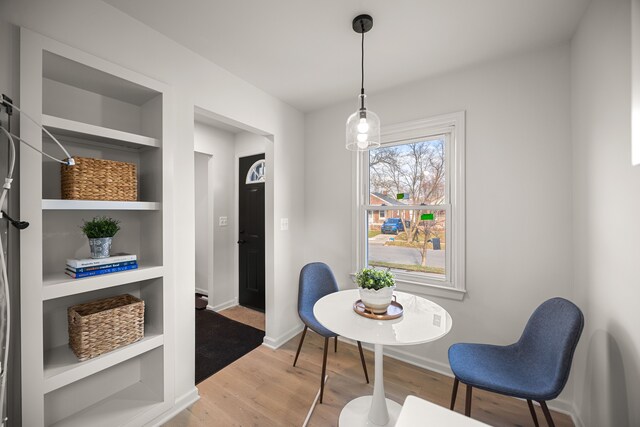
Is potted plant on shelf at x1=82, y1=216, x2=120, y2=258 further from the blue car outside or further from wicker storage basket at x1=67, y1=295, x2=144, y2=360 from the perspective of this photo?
the blue car outside

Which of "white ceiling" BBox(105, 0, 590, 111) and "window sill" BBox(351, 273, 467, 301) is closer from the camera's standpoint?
"white ceiling" BBox(105, 0, 590, 111)

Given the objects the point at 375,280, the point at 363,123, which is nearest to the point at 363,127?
the point at 363,123

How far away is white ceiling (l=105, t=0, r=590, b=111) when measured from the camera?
156 cm

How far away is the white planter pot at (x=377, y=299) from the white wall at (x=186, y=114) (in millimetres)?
1296

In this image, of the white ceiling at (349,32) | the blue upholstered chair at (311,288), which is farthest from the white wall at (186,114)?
the blue upholstered chair at (311,288)

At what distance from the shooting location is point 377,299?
1.62m

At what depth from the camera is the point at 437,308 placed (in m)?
1.79

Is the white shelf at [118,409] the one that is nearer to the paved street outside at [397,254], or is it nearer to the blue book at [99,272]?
the blue book at [99,272]

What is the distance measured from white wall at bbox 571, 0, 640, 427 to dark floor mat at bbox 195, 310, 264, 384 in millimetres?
2588

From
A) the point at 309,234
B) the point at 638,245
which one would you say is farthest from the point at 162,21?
the point at 638,245

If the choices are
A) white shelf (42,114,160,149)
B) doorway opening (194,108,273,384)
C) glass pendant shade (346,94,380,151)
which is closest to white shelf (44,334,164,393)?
white shelf (42,114,160,149)

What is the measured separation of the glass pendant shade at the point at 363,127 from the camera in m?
1.59

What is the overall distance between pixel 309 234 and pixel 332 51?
1.88 meters

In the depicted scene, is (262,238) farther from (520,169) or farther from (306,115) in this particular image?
(520,169)
